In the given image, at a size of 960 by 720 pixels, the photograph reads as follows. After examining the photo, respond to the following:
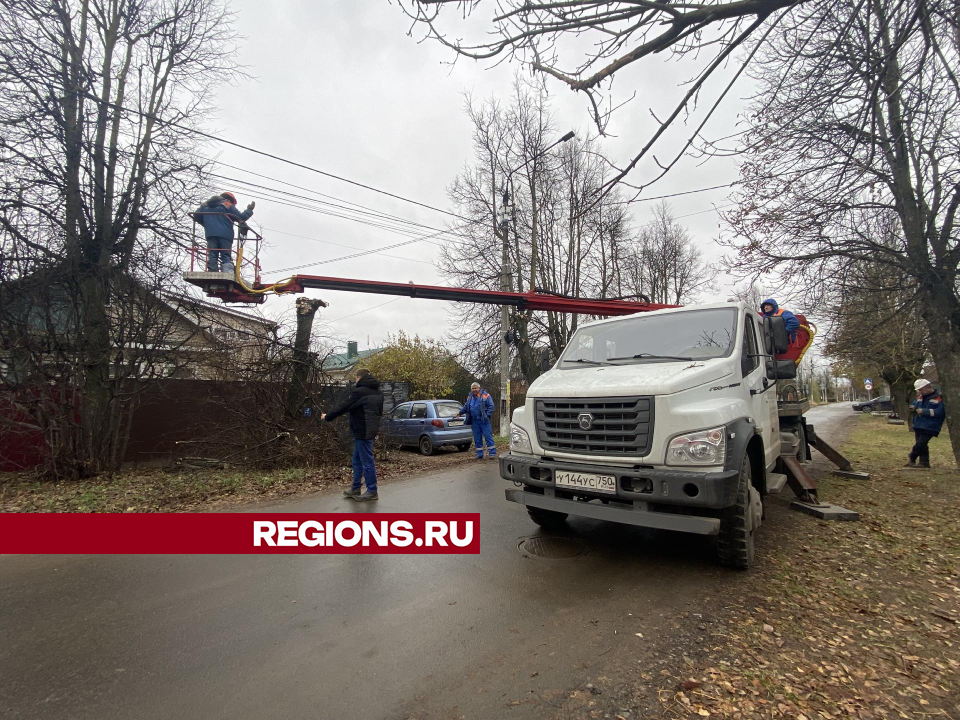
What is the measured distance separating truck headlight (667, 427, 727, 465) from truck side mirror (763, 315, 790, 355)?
7.03 ft

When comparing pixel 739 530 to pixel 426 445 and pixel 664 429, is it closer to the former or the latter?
pixel 664 429

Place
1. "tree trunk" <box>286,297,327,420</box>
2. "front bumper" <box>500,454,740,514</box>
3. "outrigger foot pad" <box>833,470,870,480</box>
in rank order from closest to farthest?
"front bumper" <box>500,454,740,514</box> → "outrigger foot pad" <box>833,470,870,480</box> → "tree trunk" <box>286,297,327,420</box>

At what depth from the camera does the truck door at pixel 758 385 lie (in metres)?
4.73

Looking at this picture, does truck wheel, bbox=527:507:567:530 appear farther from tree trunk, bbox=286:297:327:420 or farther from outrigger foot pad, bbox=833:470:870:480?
outrigger foot pad, bbox=833:470:870:480

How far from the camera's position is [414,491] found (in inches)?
306

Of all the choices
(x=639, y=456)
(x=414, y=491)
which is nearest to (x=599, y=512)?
(x=639, y=456)

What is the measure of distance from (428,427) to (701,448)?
9.81m

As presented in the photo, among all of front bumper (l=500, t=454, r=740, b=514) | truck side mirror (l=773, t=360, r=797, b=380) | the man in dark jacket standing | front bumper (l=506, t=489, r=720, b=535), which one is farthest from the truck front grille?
the man in dark jacket standing

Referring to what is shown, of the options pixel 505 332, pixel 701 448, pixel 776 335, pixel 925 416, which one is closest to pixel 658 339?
pixel 776 335

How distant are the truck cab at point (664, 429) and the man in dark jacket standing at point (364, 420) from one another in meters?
2.59

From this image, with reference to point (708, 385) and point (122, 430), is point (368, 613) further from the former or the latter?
point (122, 430)

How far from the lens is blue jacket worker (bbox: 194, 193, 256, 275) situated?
9.84 metres

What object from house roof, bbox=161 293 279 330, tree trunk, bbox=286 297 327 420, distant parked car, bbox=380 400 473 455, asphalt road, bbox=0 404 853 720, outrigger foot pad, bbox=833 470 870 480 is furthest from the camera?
distant parked car, bbox=380 400 473 455

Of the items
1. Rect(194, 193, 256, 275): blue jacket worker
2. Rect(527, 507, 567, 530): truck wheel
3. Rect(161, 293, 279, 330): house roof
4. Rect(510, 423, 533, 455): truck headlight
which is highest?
Rect(194, 193, 256, 275): blue jacket worker
